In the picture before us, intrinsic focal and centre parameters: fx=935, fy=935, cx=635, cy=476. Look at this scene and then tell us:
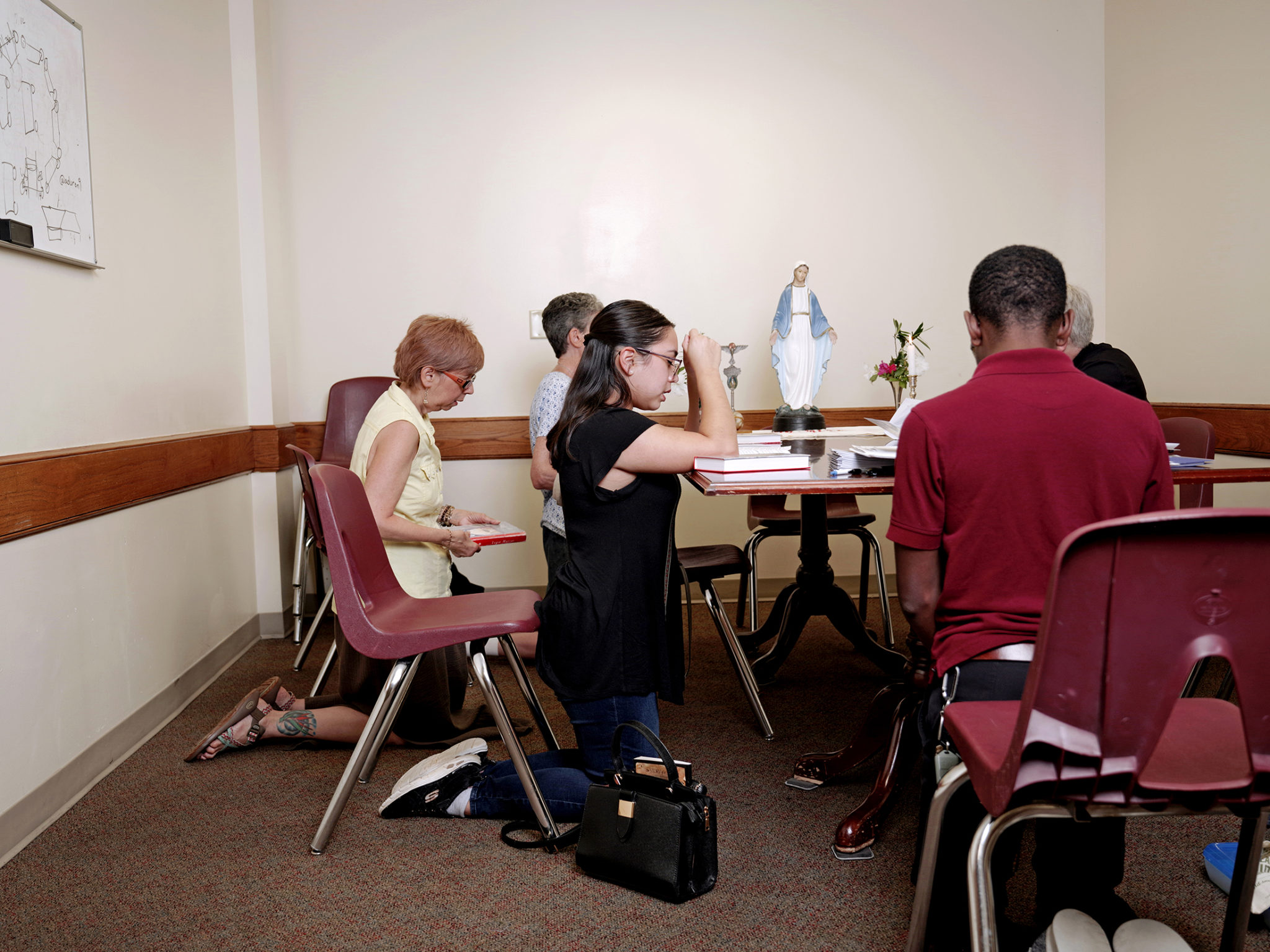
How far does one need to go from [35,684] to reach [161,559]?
0.80 metres

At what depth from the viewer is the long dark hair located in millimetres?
2014

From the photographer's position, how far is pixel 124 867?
1.96m

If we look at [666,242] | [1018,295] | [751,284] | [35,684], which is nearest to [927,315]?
[751,284]

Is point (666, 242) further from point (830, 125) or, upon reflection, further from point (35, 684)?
point (35, 684)

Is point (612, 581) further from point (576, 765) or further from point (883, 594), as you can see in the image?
point (883, 594)

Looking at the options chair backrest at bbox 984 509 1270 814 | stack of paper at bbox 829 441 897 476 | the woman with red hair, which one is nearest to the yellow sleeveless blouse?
the woman with red hair

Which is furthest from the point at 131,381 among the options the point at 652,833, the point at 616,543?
the point at 652,833

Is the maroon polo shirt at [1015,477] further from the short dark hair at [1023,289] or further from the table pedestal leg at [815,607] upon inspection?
the table pedestal leg at [815,607]

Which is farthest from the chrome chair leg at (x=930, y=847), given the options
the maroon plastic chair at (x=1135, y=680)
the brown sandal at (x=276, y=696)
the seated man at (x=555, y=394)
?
the brown sandal at (x=276, y=696)

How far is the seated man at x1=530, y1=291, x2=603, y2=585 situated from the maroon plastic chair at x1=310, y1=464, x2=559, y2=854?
754 mm

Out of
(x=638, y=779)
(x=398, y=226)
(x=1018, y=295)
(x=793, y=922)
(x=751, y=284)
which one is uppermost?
(x=398, y=226)

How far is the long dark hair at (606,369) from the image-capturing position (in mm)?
2014

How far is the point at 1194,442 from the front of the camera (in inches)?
105

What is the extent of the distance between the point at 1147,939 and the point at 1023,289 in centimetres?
100
